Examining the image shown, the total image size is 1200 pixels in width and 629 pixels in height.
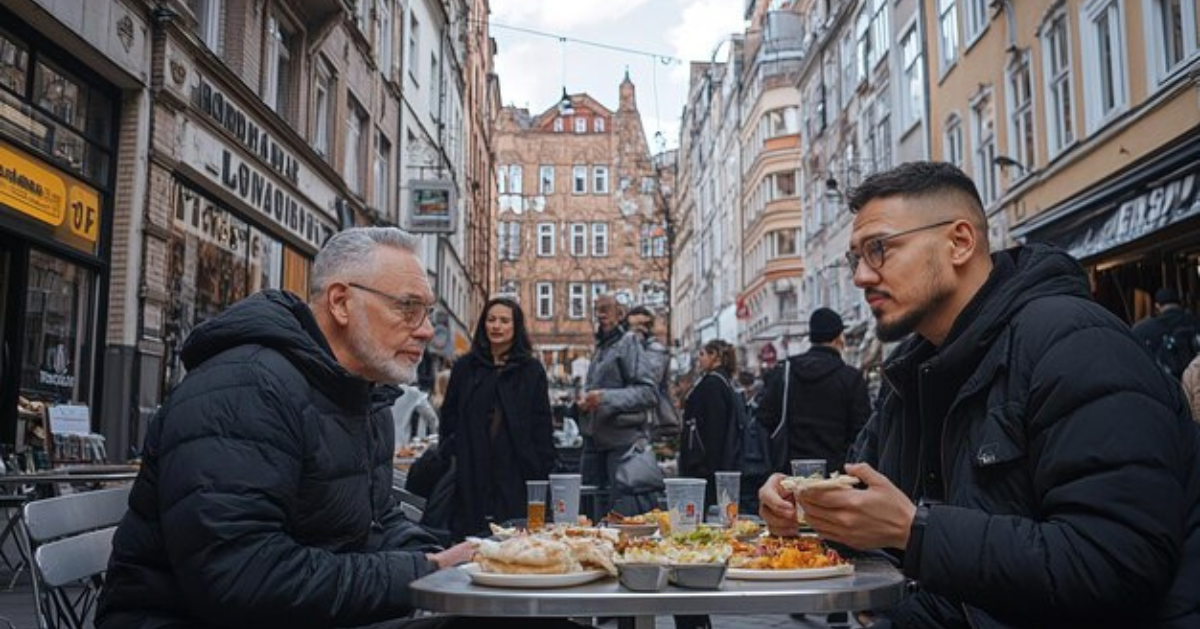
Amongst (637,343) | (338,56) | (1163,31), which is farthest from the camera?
(338,56)

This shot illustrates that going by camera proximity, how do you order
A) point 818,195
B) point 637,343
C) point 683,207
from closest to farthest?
1. point 637,343
2. point 818,195
3. point 683,207

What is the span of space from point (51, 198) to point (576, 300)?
200 feet

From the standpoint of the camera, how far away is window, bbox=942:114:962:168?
22109 mm

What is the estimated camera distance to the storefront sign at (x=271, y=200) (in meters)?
13.3

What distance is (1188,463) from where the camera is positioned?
224 cm

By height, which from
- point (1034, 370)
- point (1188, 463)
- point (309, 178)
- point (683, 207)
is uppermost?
point (683, 207)

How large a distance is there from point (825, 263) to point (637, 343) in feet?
92.4

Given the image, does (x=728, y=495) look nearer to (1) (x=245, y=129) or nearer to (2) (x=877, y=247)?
(2) (x=877, y=247)

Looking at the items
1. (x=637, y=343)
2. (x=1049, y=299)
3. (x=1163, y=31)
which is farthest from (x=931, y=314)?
(x=1163, y=31)

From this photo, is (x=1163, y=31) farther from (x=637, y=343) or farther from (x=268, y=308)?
(x=268, y=308)

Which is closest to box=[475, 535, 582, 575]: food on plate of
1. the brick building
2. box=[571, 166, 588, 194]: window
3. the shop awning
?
the shop awning

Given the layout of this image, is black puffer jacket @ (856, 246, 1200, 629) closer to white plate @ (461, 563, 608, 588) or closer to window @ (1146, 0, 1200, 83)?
white plate @ (461, 563, 608, 588)

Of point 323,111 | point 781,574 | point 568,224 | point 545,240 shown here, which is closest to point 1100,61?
point 323,111

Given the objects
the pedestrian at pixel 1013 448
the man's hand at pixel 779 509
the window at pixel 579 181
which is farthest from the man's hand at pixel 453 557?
the window at pixel 579 181
